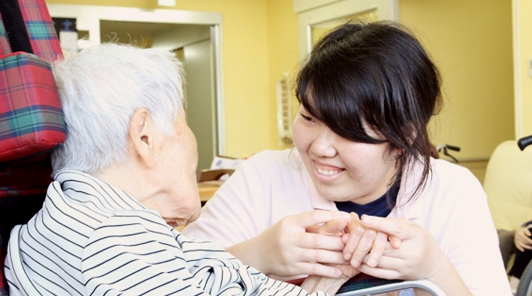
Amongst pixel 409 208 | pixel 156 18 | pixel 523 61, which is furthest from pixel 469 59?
pixel 409 208

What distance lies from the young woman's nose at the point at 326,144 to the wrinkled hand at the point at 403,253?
8.1 inches

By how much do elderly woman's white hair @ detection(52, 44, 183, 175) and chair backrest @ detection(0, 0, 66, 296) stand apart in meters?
0.03

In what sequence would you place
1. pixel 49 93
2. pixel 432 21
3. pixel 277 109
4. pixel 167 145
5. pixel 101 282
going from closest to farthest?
1. pixel 101 282
2. pixel 49 93
3. pixel 167 145
4. pixel 432 21
5. pixel 277 109

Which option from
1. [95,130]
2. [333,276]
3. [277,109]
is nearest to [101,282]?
[95,130]

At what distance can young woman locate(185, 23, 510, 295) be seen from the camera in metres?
0.91

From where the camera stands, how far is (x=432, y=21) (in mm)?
4457

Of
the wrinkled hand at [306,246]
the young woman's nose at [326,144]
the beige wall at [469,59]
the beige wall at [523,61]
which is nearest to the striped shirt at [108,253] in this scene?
the wrinkled hand at [306,246]

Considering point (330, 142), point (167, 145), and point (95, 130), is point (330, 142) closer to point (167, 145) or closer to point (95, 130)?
point (167, 145)

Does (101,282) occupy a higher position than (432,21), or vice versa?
(432,21)

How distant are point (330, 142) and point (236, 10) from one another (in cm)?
508

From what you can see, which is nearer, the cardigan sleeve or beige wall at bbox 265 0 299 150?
the cardigan sleeve

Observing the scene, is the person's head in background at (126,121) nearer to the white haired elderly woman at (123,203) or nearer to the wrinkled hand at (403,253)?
the white haired elderly woman at (123,203)

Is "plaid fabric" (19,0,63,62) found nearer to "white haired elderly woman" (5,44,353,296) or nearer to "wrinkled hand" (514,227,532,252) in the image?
"white haired elderly woman" (5,44,353,296)

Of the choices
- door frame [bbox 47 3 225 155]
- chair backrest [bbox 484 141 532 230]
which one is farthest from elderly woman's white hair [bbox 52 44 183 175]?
door frame [bbox 47 3 225 155]
